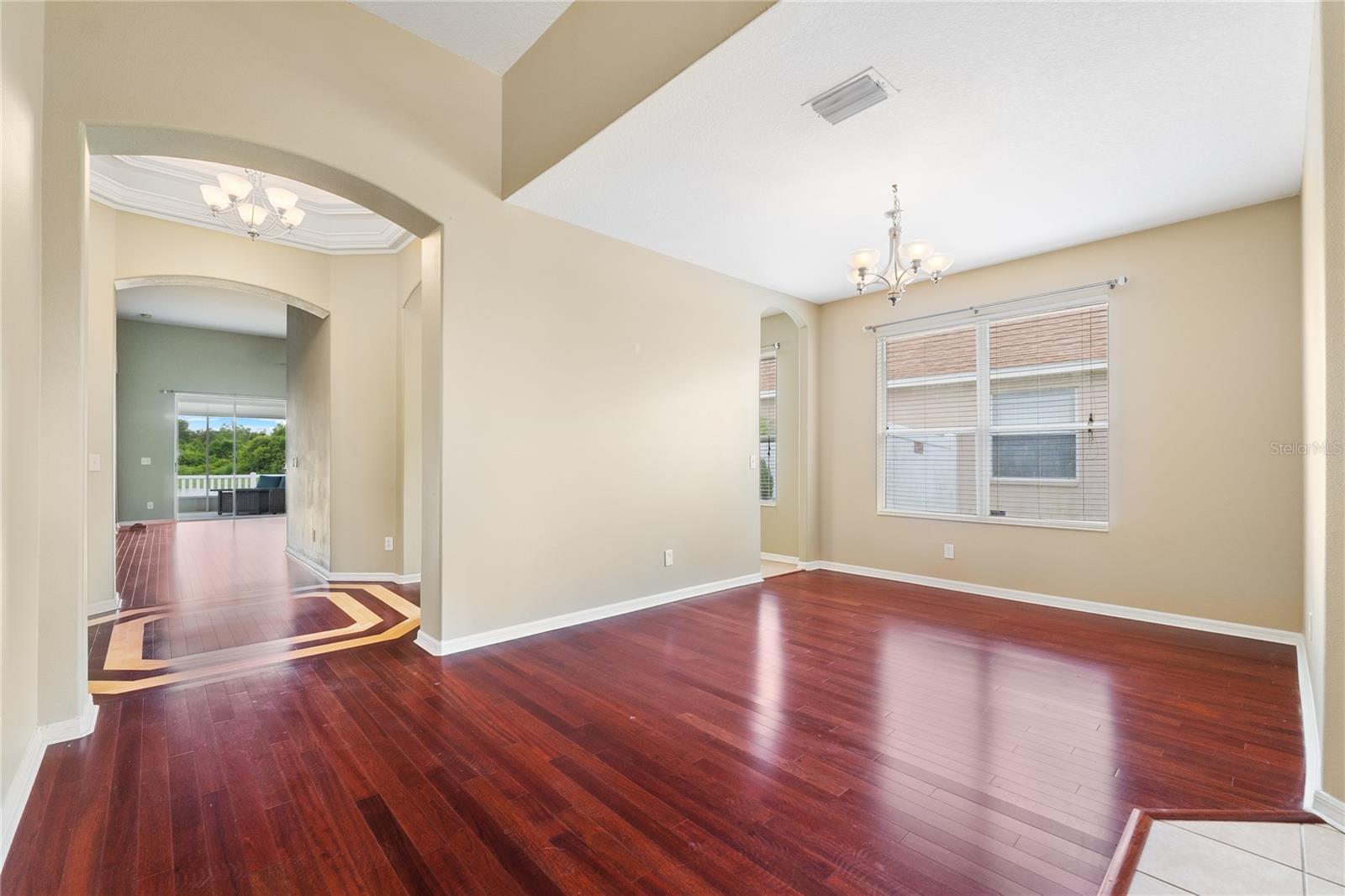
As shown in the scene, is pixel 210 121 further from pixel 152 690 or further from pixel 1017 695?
pixel 1017 695

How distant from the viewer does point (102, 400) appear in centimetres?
476

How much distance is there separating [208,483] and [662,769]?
40.9 ft

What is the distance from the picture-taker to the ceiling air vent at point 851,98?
256 cm

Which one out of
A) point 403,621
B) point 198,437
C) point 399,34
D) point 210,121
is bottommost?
point 403,621

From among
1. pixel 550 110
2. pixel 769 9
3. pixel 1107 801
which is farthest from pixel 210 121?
pixel 1107 801

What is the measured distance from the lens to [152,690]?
9.68 feet

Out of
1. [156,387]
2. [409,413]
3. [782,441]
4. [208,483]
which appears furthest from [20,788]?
[208,483]

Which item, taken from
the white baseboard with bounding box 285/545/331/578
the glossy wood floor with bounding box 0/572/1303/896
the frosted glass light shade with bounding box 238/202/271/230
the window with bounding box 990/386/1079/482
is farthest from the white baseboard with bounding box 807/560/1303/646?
the frosted glass light shade with bounding box 238/202/271/230

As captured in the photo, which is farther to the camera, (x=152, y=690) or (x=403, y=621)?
(x=403, y=621)

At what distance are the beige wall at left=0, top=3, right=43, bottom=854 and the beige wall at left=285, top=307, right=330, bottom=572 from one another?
3.42 meters

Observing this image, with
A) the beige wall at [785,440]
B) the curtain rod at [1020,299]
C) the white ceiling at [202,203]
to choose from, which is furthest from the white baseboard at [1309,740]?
the white ceiling at [202,203]

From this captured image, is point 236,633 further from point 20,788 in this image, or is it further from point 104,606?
point 20,788

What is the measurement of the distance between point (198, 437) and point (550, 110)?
36.2ft

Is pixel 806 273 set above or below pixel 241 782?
above
